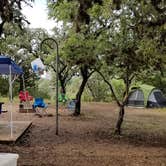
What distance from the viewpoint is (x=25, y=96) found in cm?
2061

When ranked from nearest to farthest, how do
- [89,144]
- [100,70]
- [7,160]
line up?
1. [7,160]
2. [89,144]
3. [100,70]

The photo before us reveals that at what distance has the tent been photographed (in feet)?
88.4

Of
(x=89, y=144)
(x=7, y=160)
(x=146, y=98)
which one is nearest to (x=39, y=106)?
(x=89, y=144)

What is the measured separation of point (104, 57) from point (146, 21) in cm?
166

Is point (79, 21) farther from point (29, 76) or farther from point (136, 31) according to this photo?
point (29, 76)

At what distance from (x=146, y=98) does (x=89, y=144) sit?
16.2 m

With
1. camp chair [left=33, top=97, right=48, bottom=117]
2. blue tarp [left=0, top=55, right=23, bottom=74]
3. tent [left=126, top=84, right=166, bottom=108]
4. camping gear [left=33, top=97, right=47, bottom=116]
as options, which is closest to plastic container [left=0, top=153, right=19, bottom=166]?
blue tarp [left=0, top=55, right=23, bottom=74]

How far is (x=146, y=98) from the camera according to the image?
26.9 m

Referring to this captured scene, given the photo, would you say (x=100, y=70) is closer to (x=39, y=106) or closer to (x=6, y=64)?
(x=6, y=64)

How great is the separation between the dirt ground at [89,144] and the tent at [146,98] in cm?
955

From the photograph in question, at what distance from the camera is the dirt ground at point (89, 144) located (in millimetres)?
8719

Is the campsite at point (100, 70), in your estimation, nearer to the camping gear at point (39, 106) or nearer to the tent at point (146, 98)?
the camping gear at point (39, 106)

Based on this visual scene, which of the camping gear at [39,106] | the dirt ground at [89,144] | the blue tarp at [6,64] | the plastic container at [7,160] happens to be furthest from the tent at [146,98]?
the plastic container at [7,160]

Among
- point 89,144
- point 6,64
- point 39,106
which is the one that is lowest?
point 89,144
